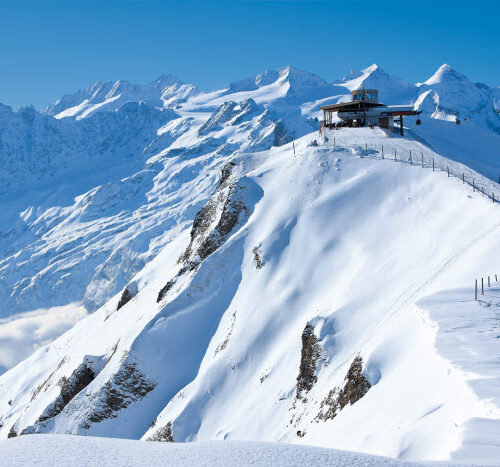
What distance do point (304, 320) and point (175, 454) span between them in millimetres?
33788

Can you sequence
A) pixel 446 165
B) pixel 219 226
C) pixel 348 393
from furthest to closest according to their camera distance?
pixel 219 226, pixel 446 165, pixel 348 393

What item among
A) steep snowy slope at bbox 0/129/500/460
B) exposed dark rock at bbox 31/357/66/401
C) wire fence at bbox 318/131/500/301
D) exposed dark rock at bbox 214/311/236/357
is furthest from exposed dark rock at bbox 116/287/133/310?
wire fence at bbox 318/131/500/301

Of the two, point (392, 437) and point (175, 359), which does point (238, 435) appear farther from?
point (392, 437)

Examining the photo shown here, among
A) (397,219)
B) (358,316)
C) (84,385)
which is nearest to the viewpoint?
(358,316)

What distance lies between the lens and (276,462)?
11836 millimetres

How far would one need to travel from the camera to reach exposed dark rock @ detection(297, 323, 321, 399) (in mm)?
38375

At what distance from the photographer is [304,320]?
1799 inches

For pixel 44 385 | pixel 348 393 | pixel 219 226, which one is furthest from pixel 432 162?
pixel 44 385

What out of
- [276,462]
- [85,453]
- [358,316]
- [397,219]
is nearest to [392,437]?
[276,462]

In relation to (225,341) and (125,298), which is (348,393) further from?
(125,298)

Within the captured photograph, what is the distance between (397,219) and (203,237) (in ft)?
77.6

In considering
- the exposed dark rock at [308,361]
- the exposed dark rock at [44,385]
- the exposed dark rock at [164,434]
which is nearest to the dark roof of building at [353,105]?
the exposed dark rock at [308,361]

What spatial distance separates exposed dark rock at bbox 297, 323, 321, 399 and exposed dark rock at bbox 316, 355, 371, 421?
598cm

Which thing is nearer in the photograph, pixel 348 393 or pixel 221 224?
pixel 348 393
